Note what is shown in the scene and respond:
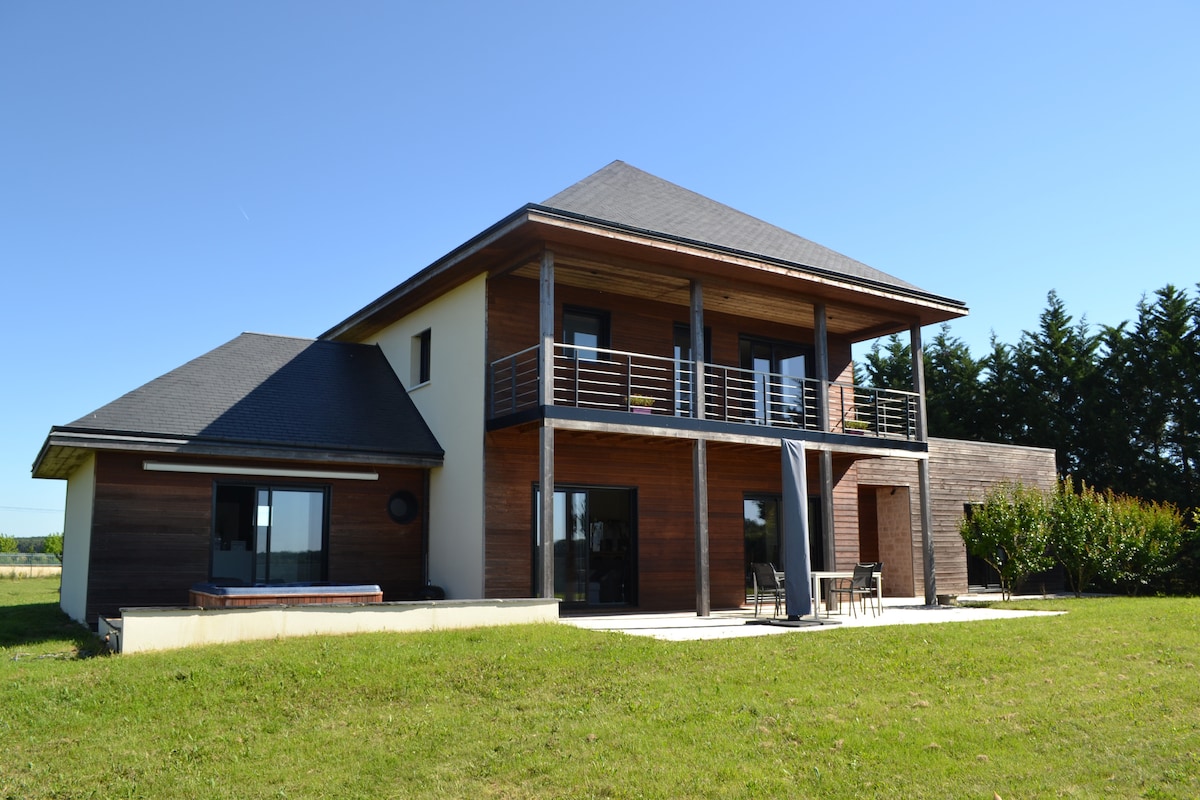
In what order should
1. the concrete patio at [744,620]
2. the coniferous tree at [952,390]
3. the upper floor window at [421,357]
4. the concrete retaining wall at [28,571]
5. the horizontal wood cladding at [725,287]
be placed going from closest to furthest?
the concrete patio at [744,620]
the horizontal wood cladding at [725,287]
the upper floor window at [421,357]
the concrete retaining wall at [28,571]
the coniferous tree at [952,390]

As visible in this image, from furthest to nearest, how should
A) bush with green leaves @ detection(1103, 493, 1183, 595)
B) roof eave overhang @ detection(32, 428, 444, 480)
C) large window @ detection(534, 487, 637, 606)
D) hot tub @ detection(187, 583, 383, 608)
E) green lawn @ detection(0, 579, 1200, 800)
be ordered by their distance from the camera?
bush with green leaves @ detection(1103, 493, 1183, 595), large window @ detection(534, 487, 637, 606), roof eave overhang @ detection(32, 428, 444, 480), hot tub @ detection(187, 583, 383, 608), green lawn @ detection(0, 579, 1200, 800)

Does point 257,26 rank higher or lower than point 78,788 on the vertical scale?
higher

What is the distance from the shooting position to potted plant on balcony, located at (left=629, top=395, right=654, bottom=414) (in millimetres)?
14867

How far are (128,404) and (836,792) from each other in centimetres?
1183

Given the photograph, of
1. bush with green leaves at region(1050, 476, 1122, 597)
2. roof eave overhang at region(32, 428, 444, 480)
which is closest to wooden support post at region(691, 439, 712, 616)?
roof eave overhang at region(32, 428, 444, 480)

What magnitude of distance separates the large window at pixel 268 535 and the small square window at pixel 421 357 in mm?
3214

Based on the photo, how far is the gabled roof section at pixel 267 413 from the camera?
13703mm

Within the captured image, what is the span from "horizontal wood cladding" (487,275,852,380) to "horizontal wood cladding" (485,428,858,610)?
1.70 metres

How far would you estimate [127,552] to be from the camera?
13.7m

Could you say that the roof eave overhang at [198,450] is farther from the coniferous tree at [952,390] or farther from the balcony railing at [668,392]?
the coniferous tree at [952,390]

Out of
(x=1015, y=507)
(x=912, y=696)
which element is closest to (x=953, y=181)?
(x=1015, y=507)

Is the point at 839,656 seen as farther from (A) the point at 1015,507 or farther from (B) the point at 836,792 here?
(A) the point at 1015,507

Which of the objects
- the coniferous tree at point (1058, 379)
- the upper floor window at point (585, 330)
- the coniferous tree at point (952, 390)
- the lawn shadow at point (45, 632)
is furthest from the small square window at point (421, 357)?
the coniferous tree at point (952, 390)

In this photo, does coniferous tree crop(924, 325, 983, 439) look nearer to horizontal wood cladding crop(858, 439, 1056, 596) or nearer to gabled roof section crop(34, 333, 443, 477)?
horizontal wood cladding crop(858, 439, 1056, 596)
